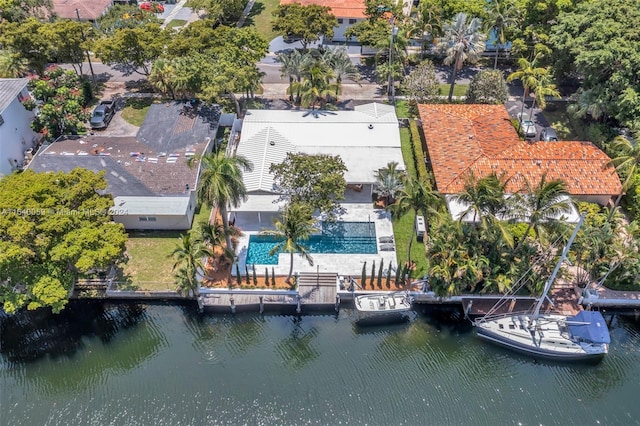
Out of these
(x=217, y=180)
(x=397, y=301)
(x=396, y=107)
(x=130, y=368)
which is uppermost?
(x=217, y=180)

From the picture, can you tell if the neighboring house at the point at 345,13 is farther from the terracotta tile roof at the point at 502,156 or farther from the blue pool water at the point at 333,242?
the blue pool water at the point at 333,242

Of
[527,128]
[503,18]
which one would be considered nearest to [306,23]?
[503,18]

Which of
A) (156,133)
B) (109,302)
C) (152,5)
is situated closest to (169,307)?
(109,302)

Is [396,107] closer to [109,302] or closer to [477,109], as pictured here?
[477,109]

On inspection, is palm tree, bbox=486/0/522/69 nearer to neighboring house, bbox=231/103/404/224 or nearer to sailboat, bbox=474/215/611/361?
neighboring house, bbox=231/103/404/224

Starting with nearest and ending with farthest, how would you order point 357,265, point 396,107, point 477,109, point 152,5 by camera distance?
point 357,265 → point 477,109 → point 396,107 → point 152,5

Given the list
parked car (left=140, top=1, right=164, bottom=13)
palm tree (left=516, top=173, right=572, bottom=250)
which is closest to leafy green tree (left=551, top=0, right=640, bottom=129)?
palm tree (left=516, top=173, right=572, bottom=250)

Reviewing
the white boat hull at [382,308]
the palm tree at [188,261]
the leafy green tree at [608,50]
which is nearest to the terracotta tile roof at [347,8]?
the leafy green tree at [608,50]
